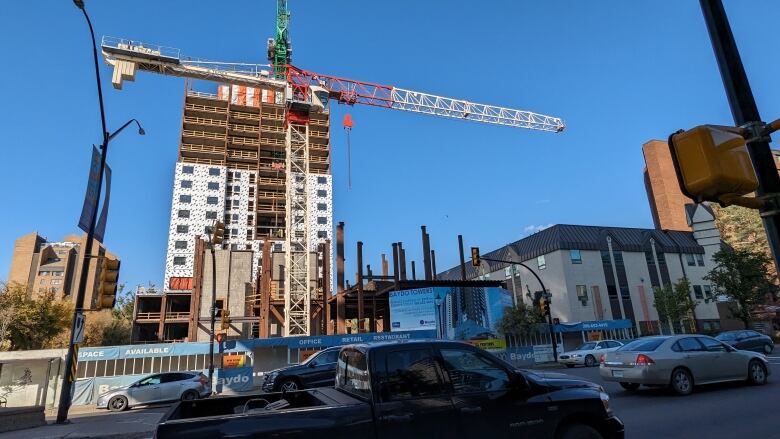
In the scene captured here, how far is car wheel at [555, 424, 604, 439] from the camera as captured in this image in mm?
4949

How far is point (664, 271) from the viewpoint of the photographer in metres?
54.6

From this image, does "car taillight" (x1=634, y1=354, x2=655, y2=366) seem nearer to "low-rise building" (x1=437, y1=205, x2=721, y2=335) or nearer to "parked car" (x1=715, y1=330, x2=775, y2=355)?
"parked car" (x1=715, y1=330, x2=775, y2=355)

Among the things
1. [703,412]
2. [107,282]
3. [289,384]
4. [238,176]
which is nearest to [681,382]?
[703,412]

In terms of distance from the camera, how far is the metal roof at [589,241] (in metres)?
51.0

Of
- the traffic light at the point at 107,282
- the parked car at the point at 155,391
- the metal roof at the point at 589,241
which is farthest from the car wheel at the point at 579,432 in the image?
the metal roof at the point at 589,241

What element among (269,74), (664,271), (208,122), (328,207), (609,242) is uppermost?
(208,122)

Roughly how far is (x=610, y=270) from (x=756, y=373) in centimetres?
4224

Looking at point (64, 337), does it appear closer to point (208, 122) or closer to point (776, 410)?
point (208, 122)

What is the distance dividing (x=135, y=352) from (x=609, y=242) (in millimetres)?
48831

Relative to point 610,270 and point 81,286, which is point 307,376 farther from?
point 610,270

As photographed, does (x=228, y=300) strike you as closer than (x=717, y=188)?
No

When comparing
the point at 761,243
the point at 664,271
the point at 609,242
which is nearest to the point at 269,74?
the point at 609,242

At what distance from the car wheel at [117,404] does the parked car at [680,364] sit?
19.2 meters

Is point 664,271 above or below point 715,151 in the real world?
above
